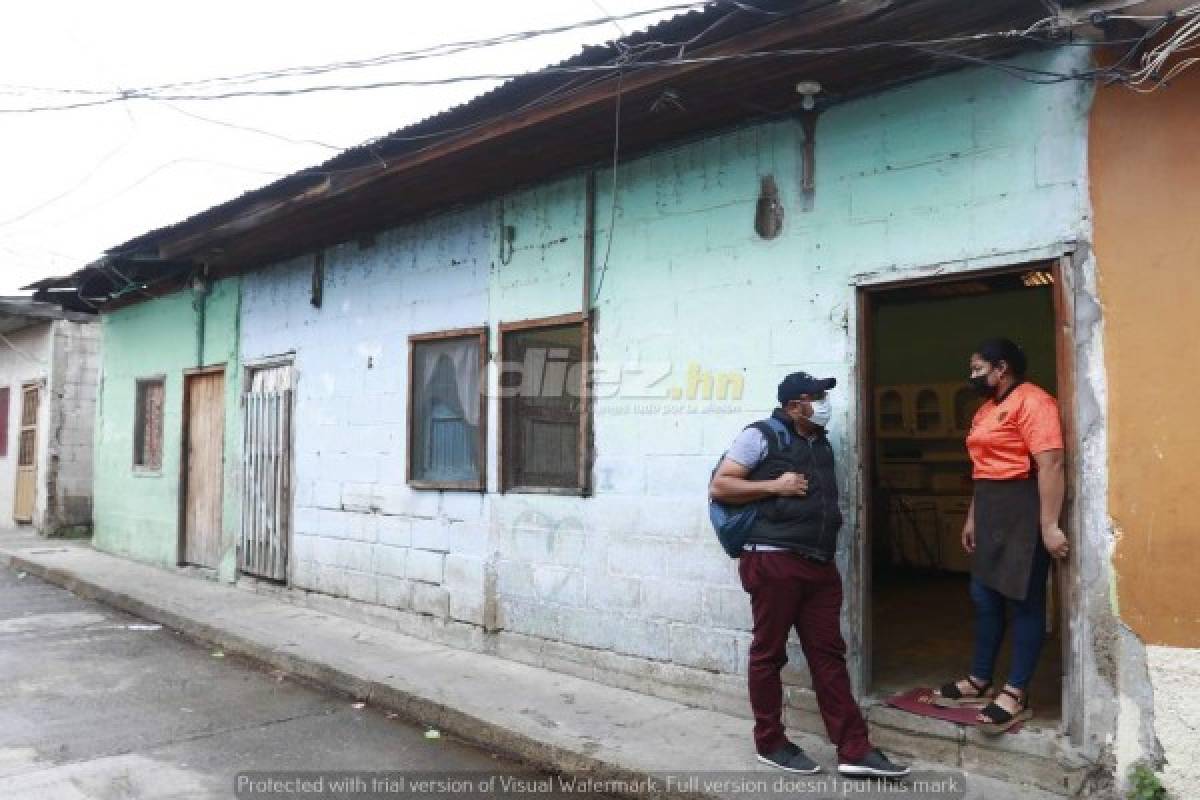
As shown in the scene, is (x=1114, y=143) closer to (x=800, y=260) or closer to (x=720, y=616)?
(x=800, y=260)

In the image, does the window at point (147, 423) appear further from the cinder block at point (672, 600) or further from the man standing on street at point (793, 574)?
the man standing on street at point (793, 574)

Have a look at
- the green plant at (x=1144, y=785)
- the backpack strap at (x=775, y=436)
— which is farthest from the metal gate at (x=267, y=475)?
the green plant at (x=1144, y=785)

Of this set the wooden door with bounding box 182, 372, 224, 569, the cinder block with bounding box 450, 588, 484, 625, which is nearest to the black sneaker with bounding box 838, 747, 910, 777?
the cinder block with bounding box 450, 588, 484, 625

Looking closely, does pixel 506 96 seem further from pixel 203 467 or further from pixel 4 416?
pixel 4 416

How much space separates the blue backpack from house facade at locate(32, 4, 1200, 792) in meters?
0.59

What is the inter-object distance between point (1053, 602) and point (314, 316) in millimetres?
6782

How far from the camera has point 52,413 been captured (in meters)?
14.0

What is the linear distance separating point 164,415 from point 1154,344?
10596 mm

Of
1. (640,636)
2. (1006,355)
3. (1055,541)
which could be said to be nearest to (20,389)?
(640,636)

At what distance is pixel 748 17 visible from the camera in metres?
4.41

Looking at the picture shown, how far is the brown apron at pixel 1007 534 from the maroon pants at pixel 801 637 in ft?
2.53

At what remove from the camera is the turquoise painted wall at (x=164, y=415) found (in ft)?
32.0

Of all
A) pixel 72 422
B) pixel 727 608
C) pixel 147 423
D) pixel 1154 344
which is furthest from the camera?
pixel 72 422

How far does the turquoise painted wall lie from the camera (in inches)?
384
